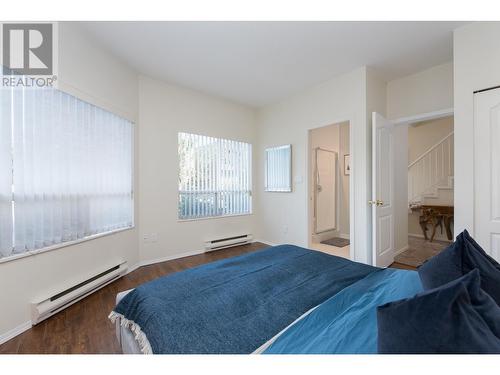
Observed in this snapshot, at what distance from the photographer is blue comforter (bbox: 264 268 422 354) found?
0.88m

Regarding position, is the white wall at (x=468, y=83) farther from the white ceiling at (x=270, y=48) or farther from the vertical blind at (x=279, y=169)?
the vertical blind at (x=279, y=169)

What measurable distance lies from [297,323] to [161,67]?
10.8ft

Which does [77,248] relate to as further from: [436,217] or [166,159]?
[436,217]

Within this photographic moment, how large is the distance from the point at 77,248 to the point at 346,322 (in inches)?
101

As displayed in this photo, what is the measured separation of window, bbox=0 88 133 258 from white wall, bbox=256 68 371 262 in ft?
8.53

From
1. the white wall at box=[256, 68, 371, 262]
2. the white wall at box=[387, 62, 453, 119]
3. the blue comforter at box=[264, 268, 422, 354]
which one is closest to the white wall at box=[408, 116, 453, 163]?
the white wall at box=[387, 62, 453, 119]

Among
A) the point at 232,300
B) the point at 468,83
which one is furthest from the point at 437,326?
the point at 468,83

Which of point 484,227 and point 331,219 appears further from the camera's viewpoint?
point 331,219

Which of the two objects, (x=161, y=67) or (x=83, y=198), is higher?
(x=161, y=67)

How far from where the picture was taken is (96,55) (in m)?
2.54

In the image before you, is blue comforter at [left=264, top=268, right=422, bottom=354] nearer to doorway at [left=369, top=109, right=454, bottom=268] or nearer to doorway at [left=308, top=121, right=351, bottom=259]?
doorway at [left=369, top=109, right=454, bottom=268]

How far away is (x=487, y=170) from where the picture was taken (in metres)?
2.12
